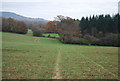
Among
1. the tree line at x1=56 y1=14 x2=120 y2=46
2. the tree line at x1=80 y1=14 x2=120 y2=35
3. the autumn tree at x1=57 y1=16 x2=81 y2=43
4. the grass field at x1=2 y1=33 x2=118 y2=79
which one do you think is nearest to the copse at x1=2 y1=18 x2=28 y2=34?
the tree line at x1=56 y1=14 x2=120 y2=46

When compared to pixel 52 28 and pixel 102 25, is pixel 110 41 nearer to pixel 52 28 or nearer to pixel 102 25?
pixel 102 25

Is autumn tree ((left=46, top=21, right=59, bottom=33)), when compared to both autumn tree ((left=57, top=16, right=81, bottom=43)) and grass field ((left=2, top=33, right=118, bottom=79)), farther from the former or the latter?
grass field ((left=2, top=33, right=118, bottom=79))

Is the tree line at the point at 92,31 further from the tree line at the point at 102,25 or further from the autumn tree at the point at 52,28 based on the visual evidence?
the autumn tree at the point at 52,28

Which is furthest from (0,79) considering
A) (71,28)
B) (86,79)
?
(71,28)

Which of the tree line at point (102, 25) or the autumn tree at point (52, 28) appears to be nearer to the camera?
the tree line at point (102, 25)

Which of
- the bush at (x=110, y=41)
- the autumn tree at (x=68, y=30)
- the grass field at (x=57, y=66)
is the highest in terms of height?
the autumn tree at (x=68, y=30)

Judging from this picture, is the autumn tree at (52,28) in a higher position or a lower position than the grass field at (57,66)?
higher

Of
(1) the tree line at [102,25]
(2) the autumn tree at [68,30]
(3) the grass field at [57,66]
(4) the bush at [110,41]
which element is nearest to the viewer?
(3) the grass field at [57,66]

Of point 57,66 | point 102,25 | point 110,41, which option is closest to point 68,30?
point 102,25

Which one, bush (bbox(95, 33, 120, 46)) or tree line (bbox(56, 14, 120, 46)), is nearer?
bush (bbox(95, 33, 120, 46))

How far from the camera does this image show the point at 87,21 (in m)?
70.1

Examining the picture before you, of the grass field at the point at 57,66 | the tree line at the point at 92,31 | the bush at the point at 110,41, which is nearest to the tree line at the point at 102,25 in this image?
the tree line at the point at 92,31

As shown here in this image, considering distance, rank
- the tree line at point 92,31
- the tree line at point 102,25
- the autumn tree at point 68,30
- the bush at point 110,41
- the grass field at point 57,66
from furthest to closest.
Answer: the tree line at point 102,25 → the autumn tree at point 68,30 → the tree line at point 92,31 → the bush at point 110,41 → the grass field at point 57,66

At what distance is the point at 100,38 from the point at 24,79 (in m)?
53.4
